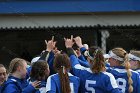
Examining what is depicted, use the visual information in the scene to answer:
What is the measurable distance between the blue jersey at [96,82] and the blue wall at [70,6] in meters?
5.37

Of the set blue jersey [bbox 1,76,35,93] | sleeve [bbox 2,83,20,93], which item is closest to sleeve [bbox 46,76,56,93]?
blue jersey [bbox 1,76,35,93]

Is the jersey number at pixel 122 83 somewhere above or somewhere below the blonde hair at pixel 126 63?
below

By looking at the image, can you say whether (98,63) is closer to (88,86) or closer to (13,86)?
(88,86)

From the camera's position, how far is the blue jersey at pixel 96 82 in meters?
5.01

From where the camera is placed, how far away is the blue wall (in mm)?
10438

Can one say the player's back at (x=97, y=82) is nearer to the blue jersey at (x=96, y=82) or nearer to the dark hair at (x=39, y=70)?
the blue jersey at (x=96, y=82)

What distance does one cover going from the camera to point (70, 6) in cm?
1055

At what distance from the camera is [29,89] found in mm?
4844

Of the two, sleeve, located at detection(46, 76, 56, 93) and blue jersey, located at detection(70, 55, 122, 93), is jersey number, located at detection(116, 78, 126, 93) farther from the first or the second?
sleeve, located at detection(46, 76, 56, 93)

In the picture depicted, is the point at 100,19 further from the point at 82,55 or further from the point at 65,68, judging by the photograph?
the point at 65,68

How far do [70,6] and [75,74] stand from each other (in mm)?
5420

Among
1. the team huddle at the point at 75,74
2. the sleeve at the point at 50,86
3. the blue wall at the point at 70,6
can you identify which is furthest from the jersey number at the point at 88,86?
the blue wall at the point at 70,6

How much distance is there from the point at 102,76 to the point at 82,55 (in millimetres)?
711

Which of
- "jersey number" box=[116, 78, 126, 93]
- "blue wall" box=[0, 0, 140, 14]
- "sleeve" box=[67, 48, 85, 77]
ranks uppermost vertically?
"blue wall" box=[0, 0, 140, 14]
